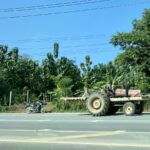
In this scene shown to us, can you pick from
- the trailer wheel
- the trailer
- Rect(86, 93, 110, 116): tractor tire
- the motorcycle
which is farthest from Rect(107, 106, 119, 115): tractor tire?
the motorcycle

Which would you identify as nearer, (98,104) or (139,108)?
(139,108)

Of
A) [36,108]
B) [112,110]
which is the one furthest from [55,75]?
[112,110]

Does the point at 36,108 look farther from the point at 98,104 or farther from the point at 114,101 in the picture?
the point at 114,101

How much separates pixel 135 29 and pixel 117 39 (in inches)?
67.5

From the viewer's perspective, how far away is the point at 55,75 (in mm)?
55219

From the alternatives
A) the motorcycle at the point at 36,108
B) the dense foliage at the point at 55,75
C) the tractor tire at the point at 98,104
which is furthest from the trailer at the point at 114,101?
Result: the dense foliage at the point at 55,75

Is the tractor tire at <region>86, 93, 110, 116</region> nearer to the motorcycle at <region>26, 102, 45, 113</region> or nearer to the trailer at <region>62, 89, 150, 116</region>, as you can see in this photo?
the trailer at <region>62, 89, 150, 116</region>

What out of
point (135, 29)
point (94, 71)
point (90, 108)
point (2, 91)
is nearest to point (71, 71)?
point (94, 71)

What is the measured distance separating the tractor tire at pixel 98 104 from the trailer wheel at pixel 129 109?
3.12 ft

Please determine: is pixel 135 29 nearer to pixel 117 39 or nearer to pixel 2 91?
pixel 117 39

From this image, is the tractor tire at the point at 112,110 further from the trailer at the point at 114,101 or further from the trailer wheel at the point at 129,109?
the trailer wheel at the point at 129,109

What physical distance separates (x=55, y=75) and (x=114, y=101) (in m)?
28.0

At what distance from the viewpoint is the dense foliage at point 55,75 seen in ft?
126

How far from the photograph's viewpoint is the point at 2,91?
152ft
